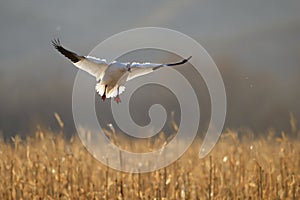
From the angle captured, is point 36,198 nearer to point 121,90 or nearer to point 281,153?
point 281,153

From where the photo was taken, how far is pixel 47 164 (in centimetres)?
391

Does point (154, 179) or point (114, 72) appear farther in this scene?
point (154, 179)

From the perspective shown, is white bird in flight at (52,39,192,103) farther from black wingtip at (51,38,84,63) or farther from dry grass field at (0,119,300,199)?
dry grass field at (0,119,300,199)

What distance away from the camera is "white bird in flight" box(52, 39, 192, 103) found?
1.29 m

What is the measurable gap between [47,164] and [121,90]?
2777 millimetres

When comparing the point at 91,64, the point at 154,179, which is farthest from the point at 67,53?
the point at 154,179

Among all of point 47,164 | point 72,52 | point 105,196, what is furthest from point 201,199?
point 72,52

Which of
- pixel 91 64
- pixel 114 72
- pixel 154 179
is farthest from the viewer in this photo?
pixel 154 179

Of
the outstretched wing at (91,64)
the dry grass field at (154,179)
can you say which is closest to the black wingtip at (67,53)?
the outstretched wing at (91,64)

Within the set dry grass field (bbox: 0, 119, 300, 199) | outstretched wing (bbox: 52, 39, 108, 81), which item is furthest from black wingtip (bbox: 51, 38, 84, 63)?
dry grass field (bbox: 0, 119, 300, 199)

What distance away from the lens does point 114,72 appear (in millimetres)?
1292

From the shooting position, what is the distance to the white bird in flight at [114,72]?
4.23 feet

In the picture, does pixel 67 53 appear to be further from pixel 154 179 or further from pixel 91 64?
pixel 154 179

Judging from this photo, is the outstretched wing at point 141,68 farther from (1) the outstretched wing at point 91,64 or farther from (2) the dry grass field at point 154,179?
(2) the dry grass field at point 154,179
